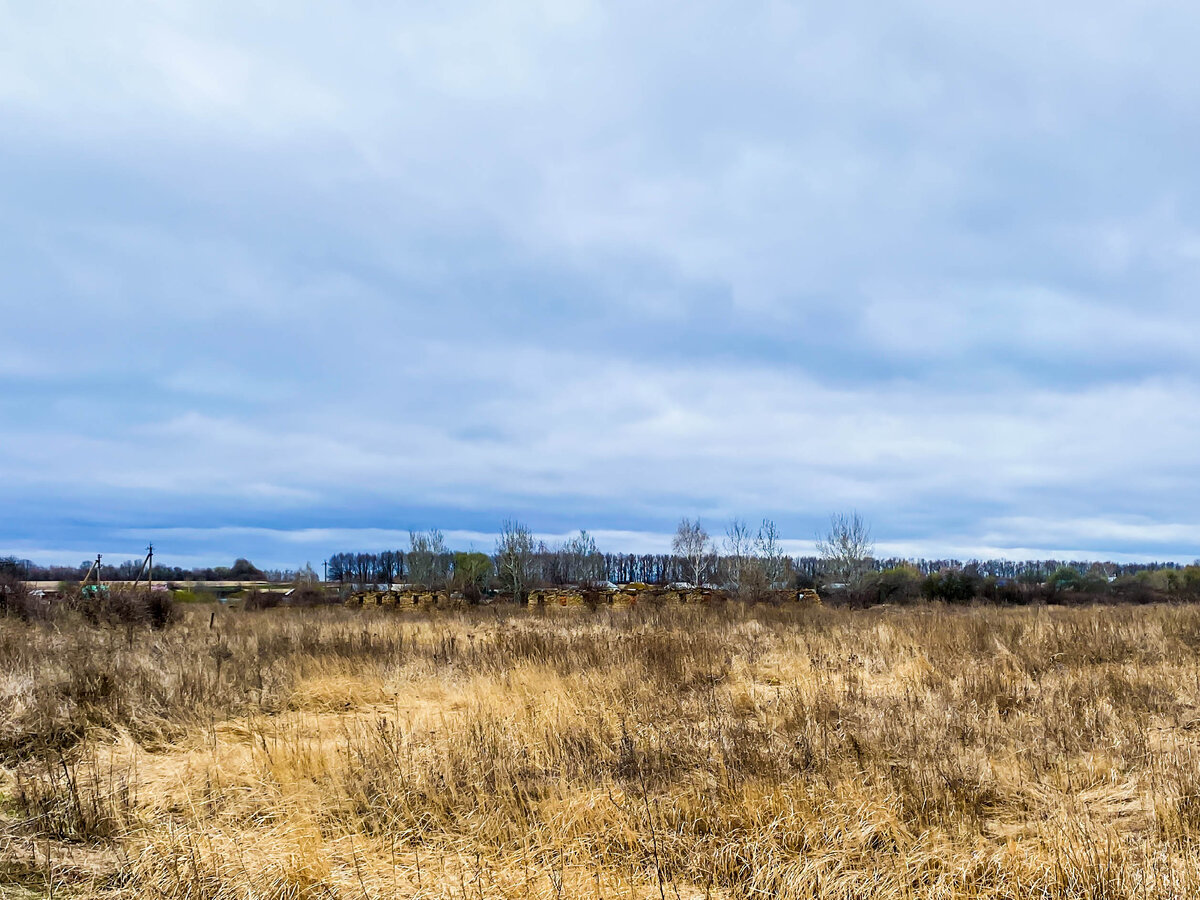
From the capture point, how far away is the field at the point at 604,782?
3.88 meters

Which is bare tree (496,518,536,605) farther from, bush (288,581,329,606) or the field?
the field

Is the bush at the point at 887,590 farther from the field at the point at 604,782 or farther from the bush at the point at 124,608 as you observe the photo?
the field at the point at 604,782

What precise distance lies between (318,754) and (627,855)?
9.79 ft

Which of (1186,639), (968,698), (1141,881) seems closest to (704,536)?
(1186,639)

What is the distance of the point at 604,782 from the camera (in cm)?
507

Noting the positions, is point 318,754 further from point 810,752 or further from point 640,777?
point 810,752

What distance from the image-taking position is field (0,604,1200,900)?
388 cm

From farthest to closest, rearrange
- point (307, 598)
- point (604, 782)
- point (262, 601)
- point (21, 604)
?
point (307, 598) → point (262, 601) → point (21, 604) → point (604, 782)

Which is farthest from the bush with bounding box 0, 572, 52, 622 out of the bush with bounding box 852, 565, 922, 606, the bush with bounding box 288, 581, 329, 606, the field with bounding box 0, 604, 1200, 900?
the bush with bounding box 852, 565, 922, 606

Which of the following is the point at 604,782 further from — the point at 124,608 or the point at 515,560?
the point at 515,560

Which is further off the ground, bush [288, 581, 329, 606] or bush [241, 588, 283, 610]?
bush [241, 588, 283, 610]

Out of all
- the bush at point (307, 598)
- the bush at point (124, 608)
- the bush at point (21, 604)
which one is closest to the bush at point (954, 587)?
the bush at point (307, 598)

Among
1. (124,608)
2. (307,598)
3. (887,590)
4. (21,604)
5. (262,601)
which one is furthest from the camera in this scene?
(307,598)

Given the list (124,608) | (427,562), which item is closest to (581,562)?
(427,562)
